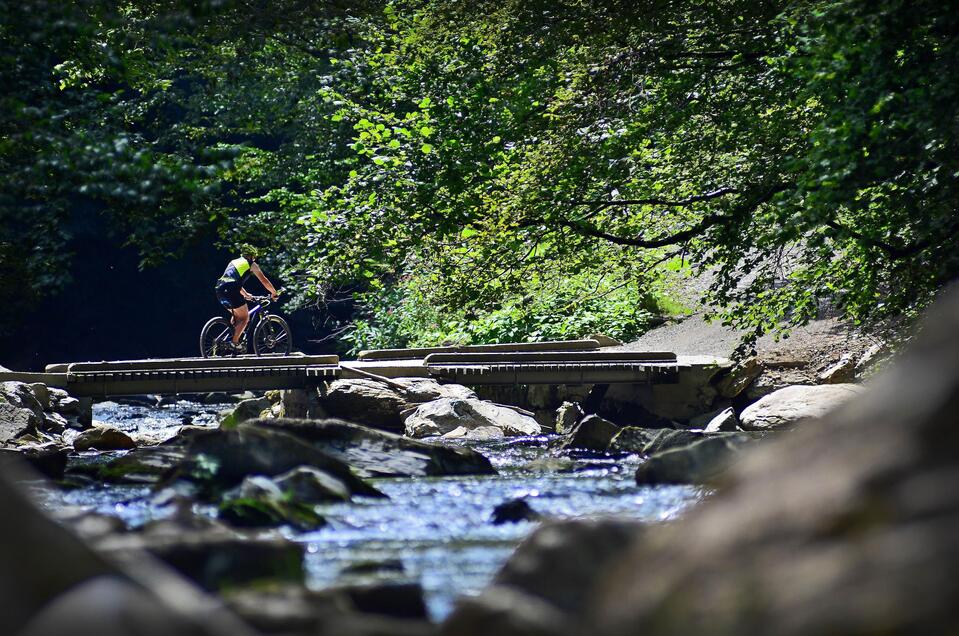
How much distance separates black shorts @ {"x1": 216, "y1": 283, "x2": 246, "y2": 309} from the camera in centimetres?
1652

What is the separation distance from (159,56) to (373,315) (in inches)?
725

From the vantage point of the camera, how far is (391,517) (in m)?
6.59

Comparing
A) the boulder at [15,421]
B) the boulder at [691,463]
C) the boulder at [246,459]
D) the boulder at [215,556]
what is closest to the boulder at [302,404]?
the boulder at [15,421]

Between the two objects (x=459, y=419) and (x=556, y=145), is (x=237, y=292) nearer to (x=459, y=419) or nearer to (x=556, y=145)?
(x=459, y=419)

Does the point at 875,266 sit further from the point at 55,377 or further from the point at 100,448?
the point at 55,377

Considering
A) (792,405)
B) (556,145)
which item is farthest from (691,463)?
(556,145)

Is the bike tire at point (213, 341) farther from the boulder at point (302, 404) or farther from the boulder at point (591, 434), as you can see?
the boulder at point (591, 434)

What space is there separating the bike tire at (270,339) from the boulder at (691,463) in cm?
1031

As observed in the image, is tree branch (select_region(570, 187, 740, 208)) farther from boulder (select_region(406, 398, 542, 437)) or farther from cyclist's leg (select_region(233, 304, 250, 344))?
cyclist's leg (select_region(233, 304, 250, 344))

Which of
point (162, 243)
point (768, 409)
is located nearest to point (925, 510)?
point (162, 243)

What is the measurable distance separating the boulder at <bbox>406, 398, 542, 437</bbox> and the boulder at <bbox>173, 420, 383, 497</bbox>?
5.82 m

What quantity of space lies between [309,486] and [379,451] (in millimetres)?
1549

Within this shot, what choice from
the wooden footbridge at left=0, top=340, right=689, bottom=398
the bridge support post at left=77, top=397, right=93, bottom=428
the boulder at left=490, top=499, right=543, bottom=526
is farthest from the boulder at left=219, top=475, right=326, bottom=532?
the bridge support post at left=77, top=397, right=93, bottom=428

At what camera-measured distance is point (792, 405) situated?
40.0 ft
